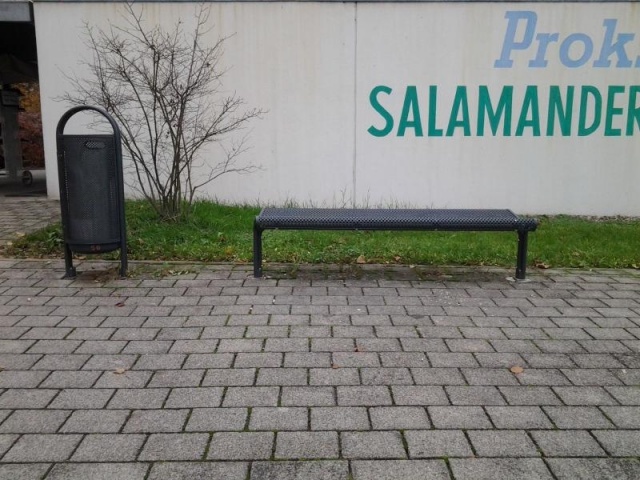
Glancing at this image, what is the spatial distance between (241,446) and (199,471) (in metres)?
0.26

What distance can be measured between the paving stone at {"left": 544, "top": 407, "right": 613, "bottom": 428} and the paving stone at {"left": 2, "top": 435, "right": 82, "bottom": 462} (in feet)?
7.96

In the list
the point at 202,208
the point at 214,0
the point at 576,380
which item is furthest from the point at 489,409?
the point at 214,0

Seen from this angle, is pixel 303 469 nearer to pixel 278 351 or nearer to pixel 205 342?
pixel 278 351

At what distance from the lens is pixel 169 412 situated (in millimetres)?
3160

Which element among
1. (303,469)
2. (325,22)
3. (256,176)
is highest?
(325,22)

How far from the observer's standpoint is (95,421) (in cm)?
306

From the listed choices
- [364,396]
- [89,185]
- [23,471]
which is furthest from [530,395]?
[89,185]

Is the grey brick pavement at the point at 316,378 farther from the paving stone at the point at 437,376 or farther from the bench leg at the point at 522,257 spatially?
the bench leg at the point at 522,257

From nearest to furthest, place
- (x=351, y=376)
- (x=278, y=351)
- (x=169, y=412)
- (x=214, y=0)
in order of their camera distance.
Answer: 1. (x=169, y=412)
2. (x=351, y=376)
3. (x=278, y=351)
4. (x=214, y=0)

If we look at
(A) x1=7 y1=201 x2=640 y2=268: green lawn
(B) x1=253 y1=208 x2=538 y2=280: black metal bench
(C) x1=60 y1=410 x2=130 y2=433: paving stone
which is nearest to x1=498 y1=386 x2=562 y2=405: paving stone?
(C) x1=60 y1=410 x2=130 y2=433: paving stone

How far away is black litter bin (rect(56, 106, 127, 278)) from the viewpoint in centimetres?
538

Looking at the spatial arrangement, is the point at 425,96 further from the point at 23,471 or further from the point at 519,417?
the point at 23,471

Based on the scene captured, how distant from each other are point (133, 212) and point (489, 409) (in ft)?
19.9

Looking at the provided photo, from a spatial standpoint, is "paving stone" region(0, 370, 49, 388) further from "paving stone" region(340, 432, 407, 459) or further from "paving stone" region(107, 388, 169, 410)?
"paving stone" region(340, 432, 407, 459)
